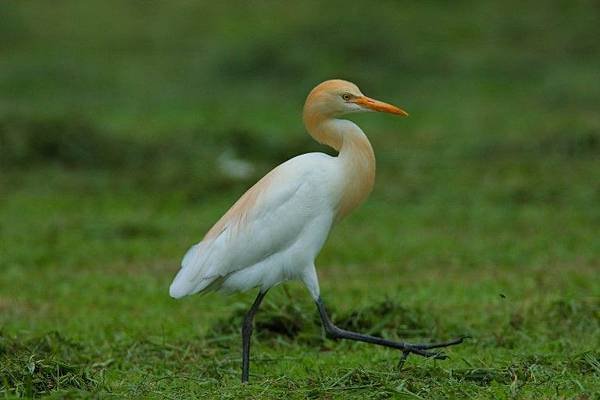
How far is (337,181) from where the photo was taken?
601cm

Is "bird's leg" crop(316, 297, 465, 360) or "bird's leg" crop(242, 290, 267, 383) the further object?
"bird's leg" crop(242, 290, 267, 383)

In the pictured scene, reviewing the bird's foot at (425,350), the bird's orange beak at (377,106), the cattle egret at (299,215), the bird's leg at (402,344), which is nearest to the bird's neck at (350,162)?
the cattle egret at (299,215)

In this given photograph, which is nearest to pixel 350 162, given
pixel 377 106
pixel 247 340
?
pixel 377 106

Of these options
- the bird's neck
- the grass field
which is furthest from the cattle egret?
the grass field

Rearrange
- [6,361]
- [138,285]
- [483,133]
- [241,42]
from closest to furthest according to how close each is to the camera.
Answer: [6,361] → [138,285] → [483,133] → [241,42]

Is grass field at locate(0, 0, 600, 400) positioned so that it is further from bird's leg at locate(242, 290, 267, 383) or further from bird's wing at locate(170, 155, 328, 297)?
bird's wing at locate(170, 155, 328, 297)

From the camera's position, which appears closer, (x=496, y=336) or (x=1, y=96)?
(x=496, y=336)

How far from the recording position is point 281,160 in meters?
12.9

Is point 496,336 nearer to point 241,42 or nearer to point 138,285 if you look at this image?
point 138,285

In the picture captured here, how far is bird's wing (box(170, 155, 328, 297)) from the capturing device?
6.00 m

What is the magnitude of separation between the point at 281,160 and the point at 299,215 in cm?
691

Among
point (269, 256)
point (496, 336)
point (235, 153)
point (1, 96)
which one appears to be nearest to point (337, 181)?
point (269, 256)

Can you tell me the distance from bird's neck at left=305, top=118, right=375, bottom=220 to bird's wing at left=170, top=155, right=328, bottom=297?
0.17 meters

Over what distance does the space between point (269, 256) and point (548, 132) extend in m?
8.04
